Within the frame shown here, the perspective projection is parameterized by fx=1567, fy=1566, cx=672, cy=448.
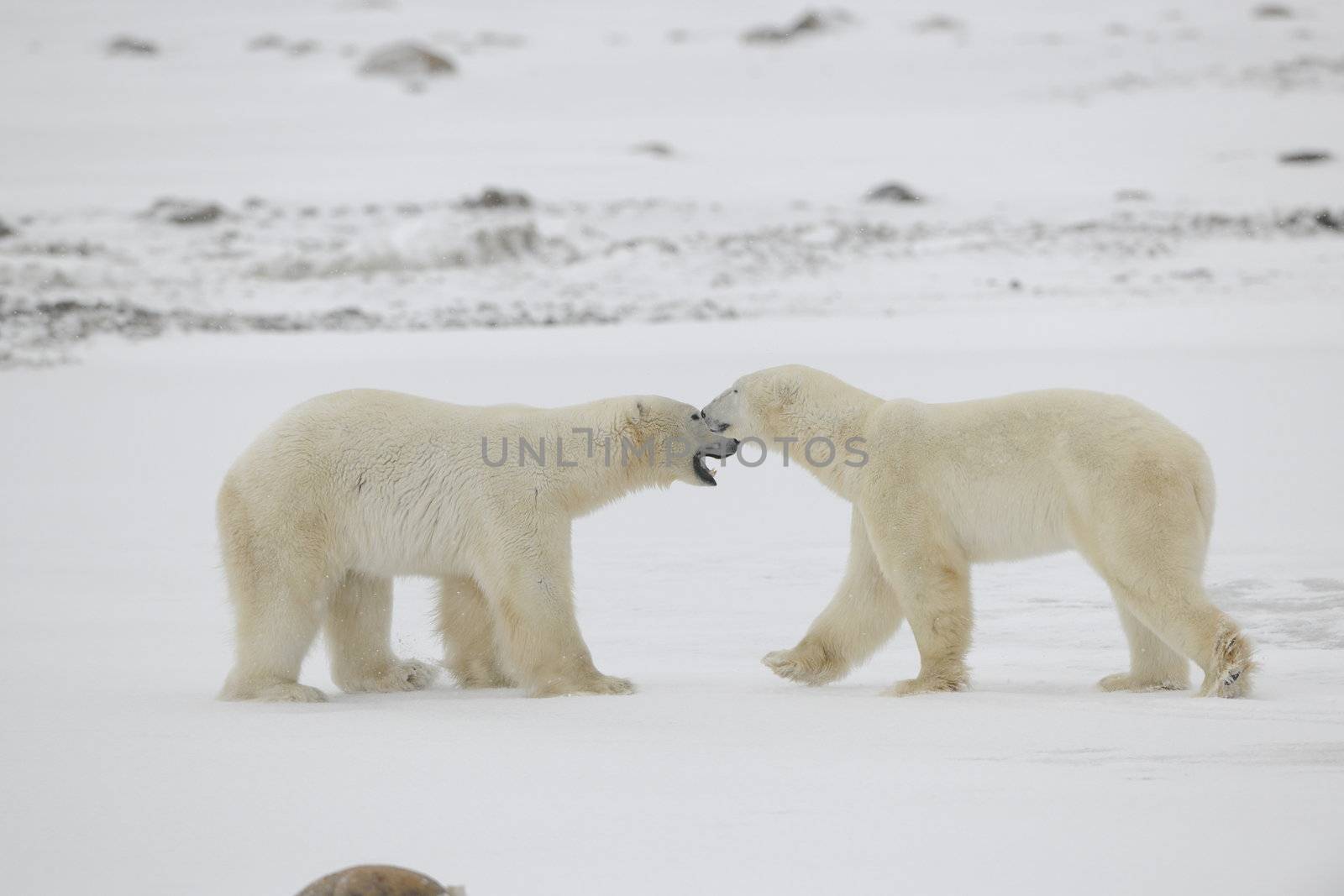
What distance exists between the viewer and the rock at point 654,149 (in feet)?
83.0

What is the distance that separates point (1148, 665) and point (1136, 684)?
3.0 inches

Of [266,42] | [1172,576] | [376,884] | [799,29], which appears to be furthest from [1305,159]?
[266,42]

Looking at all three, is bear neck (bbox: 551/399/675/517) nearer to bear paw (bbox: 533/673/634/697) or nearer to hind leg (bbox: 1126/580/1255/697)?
bear paw (bbox: 533/673/634/697)

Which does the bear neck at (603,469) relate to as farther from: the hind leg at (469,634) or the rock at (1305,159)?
the rock at (1305,159)

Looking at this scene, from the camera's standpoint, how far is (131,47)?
115ft

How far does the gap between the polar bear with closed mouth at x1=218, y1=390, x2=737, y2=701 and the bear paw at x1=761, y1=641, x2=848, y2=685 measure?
1.96ft

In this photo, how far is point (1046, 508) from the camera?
476 cm

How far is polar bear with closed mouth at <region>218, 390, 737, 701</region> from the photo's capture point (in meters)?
4.77

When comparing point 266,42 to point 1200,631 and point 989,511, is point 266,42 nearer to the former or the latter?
point 989,511

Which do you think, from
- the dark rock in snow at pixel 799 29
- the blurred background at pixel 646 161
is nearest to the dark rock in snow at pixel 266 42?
the blurred background at pixel 646 161

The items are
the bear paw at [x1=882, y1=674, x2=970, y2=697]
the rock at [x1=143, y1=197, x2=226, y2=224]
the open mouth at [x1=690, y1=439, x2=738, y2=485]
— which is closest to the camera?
the bear paw at [x1=882, y1=674, x2=970, y2=697]

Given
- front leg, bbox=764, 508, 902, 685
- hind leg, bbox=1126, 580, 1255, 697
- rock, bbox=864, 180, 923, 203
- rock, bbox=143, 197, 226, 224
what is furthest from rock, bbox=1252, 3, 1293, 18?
hind leg, bbox=1126, 580, 1255, 697

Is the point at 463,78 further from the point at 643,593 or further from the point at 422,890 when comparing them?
the point at 422,890

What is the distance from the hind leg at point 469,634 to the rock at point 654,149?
2059cm
